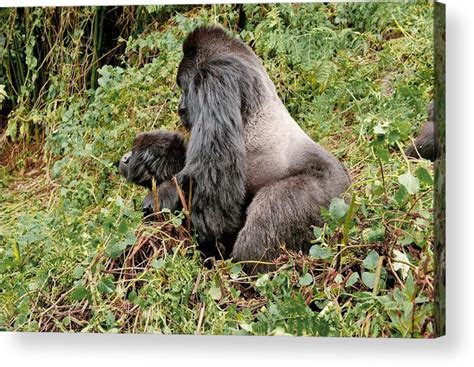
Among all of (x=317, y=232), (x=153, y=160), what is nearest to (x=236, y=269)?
(x=317, y=232)

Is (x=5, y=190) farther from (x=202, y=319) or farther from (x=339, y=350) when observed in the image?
(x=339, y=350)

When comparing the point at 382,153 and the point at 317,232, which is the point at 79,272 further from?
the point at 382,153

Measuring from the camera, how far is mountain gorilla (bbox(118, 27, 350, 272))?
3.43 m

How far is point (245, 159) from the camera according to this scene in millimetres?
3576

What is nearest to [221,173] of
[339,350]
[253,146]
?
[253,146]

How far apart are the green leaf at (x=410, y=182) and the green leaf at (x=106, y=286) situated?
1.18 meters

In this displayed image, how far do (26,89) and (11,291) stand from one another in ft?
2.73

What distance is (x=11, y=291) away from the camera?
379 centimetres

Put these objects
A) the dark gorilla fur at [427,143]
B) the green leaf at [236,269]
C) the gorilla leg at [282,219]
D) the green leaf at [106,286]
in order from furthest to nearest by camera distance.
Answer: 1. the green leaf at [106,286]
2. the green leaf at [236,269]
3. the gorilla leg at [282,219]
4. the dark gorilla fur at [427,143]

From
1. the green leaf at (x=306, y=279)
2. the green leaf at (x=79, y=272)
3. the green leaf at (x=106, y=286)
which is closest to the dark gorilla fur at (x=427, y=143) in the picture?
the green leaf at (x=306, y=279)

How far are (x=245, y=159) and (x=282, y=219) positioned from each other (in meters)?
0.31

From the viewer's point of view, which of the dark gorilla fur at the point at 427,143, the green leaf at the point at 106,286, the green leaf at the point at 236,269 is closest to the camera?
the dark gorilla fur at the point at 427,143

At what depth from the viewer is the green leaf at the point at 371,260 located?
337 centimetres

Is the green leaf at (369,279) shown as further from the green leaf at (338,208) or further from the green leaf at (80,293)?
the green leaf at (80,293)
